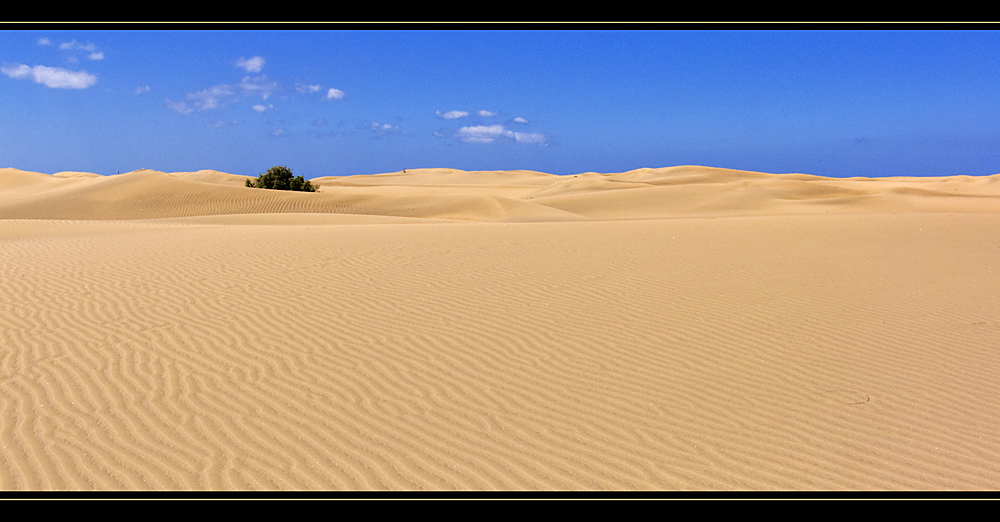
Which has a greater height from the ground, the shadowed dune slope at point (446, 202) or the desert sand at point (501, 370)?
the shadowed dune slope at point (446, 202)

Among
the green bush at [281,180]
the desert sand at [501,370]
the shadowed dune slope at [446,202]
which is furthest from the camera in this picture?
the green bush at [281,180]

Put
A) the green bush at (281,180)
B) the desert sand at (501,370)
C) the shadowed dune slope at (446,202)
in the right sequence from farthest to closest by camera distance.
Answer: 1. the green bush at (281,180)
2. the shadowed dune slope at (446,202)
3. the desert sand at (501,370)

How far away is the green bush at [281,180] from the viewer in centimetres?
3772

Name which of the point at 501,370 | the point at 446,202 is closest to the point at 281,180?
the point at 446,202

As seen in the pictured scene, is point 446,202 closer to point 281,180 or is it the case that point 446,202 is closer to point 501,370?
point 281,180

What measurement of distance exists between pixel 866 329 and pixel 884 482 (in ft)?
10.2

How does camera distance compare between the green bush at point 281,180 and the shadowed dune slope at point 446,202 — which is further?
the green bush at point 281,180

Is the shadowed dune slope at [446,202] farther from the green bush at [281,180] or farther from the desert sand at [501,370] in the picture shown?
the desert sand at [501,370]

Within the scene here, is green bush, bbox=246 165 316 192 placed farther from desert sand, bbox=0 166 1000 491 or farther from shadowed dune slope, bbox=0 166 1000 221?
desert sand, bbox=0 166 1000 491

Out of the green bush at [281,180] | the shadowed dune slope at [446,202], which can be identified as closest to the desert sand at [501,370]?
the shadowed dune slope at [446,202]

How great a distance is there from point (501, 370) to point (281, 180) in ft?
117

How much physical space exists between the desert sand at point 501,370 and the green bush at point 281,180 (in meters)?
27.3
